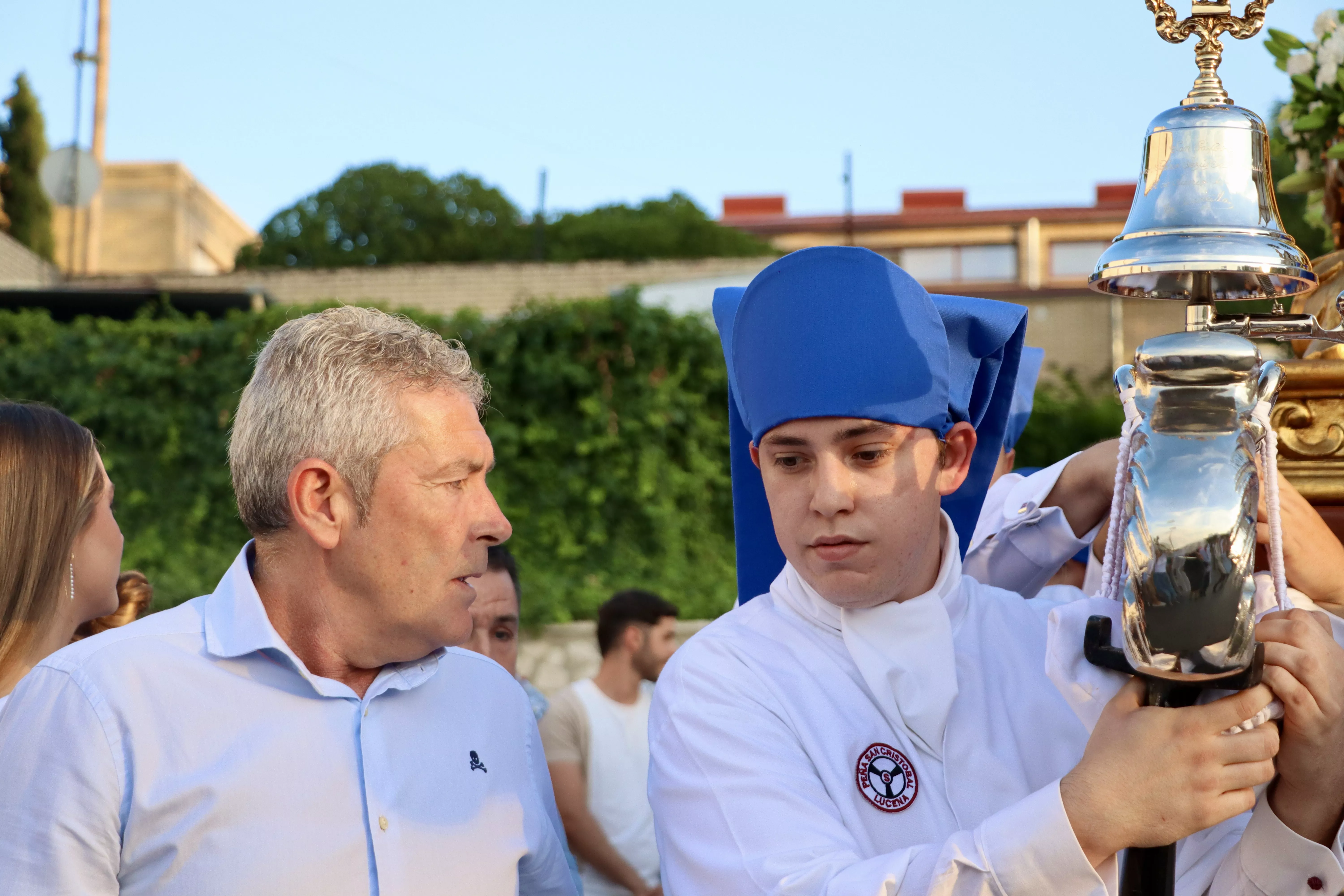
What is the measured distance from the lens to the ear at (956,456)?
6.59 ft

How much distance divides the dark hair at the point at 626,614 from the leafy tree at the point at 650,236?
66.0 ft

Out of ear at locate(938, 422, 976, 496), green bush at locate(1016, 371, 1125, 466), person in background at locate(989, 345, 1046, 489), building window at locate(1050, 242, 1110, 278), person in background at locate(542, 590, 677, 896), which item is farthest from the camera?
building window at locate(1050, 242, 1110, 278)

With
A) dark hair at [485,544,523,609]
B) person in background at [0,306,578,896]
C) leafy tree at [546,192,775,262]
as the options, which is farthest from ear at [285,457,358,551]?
leafy tree at [546,192,775,262]

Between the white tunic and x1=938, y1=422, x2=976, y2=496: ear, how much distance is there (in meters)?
0.08

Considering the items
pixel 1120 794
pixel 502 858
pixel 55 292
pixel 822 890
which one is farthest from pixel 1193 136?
pixel 55 292

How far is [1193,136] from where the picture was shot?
5.47ft

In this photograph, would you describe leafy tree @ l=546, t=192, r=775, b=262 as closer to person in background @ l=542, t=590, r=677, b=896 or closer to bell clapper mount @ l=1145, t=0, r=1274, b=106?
person in background @ l=542, t=590, r=677, b=896

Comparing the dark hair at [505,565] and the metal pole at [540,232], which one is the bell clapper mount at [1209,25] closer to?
the dark hair at [505,565]

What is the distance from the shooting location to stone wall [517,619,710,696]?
975 centimetres

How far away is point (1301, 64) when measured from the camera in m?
2.76

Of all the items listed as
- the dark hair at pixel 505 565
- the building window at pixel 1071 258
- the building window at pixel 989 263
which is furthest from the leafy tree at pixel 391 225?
the dark hair at pixel 505 565

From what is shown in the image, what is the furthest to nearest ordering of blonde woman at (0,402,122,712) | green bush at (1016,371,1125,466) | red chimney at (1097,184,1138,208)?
red chimney at (1097,184,1138,208), green bush at (1016,371,1125,466), blonde woman at (0,402,122,712)

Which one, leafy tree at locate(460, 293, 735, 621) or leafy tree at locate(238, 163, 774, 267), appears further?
leafy tree at locate(238, 163, 774, 267)

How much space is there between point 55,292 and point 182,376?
2994 mm
